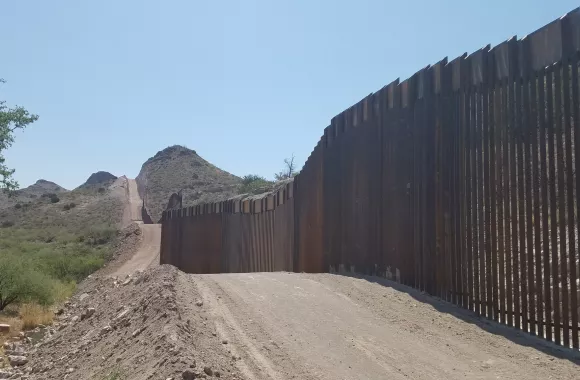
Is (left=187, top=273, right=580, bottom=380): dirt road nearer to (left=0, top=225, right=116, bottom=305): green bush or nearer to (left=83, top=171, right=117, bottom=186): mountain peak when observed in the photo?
(left=0, top=225, right=116, bottom=305): green bush

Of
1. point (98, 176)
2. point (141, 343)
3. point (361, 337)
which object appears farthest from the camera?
point (98, 176)

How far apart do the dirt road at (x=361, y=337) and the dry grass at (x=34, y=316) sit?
30.2ft

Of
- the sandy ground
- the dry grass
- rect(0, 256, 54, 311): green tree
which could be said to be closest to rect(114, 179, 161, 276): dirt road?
rect(0, 256, 54, 311): green tree

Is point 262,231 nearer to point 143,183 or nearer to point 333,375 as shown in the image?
point 333,375

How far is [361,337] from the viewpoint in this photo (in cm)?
683

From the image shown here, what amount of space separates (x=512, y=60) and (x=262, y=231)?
41.1 feet

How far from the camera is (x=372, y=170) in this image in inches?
451

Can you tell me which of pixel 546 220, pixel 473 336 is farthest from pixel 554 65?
pixel 473 336

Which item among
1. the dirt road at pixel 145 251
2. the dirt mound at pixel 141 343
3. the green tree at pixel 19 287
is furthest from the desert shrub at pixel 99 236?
the dirt mound at pixel 141 343

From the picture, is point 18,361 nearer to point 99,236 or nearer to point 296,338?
point 296,338

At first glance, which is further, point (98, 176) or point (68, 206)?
point (98, 176)

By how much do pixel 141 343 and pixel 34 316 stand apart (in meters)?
11.5

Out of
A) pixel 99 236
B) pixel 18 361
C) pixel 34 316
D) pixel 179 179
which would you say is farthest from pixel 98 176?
pixel 18 361

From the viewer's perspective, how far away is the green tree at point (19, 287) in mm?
19816
